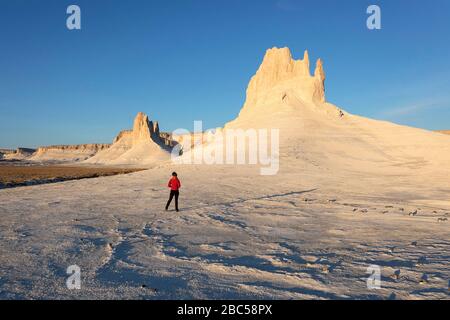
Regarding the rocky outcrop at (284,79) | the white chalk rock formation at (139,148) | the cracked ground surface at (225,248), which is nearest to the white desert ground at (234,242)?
the cracked ground surface at (225,248)

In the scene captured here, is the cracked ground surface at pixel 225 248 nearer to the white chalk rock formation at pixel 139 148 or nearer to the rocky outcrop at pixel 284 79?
the rocky outcrop at pixel 284 79

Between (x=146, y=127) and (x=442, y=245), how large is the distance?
16087cm

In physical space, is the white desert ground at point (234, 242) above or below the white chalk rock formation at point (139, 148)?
below

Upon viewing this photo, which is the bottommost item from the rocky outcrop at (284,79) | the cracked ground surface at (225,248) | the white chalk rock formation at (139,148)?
the cracked ground surface at (225,248)

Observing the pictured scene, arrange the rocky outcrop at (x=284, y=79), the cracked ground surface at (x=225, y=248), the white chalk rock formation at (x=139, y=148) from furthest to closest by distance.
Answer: the white chalk rock formation at (x=139, y=148), the rocky outcrop at (x=284, y=79), the cracked ground surface at (x=225, y=248)

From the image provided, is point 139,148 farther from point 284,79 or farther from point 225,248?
point 225,248

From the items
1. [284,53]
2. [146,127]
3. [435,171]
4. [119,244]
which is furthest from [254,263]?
[146,127]

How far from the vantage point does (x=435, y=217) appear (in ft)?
42.5

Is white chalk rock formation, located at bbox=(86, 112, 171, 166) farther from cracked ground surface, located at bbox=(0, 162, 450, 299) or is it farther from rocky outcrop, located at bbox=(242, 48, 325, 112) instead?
cracked ground surface, located at bbox=(0, 162, 450, 299)

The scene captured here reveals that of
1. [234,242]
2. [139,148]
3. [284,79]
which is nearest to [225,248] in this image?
[234,242]

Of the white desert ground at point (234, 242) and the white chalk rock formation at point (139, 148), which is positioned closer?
the white desert ground at point (234, 242)

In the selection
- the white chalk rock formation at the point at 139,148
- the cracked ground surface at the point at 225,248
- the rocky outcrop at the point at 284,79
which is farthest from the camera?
the white chalk rock formation at the point at 139,148

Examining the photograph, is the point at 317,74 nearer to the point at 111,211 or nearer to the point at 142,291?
the point at 111,211
